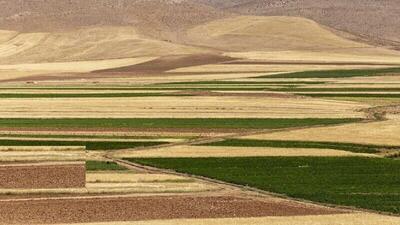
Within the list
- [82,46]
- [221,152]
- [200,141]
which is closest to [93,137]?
[200,141]

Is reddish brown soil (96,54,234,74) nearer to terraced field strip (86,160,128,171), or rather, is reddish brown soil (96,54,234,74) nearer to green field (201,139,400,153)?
green field (201,139,400,153)

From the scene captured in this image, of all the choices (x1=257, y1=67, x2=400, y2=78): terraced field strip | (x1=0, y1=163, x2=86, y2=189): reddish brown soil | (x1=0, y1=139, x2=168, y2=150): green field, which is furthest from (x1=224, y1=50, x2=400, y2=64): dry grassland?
(x1=0, y1=163, x2=86, y2=189): reddish brown soil

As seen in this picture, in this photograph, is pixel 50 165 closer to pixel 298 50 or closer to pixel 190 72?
pixel 190 72

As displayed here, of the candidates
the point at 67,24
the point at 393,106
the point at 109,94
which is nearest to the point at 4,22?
the point at 67,24

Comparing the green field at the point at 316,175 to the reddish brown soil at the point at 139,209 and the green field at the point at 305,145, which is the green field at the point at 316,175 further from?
the green field at the point at 305,145

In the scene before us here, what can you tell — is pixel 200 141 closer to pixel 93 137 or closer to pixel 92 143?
pixel 92 143

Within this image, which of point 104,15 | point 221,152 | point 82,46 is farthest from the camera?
point 104,15

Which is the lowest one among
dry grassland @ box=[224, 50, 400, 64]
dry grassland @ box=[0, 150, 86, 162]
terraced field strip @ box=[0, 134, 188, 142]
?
dry grassland @ box=[224, 50, 400, 64]
